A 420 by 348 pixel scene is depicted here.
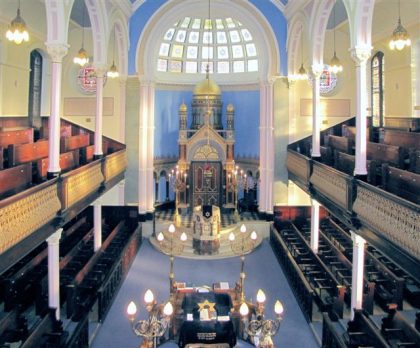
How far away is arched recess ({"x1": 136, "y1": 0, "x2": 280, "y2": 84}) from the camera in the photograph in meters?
21.3

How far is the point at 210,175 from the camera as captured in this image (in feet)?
76.3

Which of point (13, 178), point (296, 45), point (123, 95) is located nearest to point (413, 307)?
point (13, 178)

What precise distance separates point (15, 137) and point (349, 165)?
964cm

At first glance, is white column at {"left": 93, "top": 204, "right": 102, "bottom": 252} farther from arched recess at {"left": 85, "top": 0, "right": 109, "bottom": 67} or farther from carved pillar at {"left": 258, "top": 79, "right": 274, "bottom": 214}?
carved pillar at {"left": 258, "top": 79, "right": 274, "bottom": 214}

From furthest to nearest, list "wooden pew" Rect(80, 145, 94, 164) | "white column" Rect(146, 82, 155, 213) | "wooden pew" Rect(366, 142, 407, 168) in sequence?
1. "white column" Rect(146, 82, 155, 213)
2. "wooden pew" Rect(80, 145, 94, 164)
3. "wooden pew" Rect(366, 142, 407, 168)

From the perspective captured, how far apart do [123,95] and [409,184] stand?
1517cm

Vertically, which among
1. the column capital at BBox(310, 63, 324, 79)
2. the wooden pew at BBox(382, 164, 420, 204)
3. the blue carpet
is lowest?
the blue carpet

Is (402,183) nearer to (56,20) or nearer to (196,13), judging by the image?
(56,20)

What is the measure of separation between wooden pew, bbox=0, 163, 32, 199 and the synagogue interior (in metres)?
0.05

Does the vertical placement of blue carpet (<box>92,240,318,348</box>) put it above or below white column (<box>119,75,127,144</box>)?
below

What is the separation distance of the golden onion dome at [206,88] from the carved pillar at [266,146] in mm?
2583

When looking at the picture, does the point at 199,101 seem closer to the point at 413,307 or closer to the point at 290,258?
the point at 290,258

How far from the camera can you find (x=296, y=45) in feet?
70.0

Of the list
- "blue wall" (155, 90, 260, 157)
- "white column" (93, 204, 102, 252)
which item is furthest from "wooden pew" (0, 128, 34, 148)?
"blue wall" (155, 90, 260, 157)
